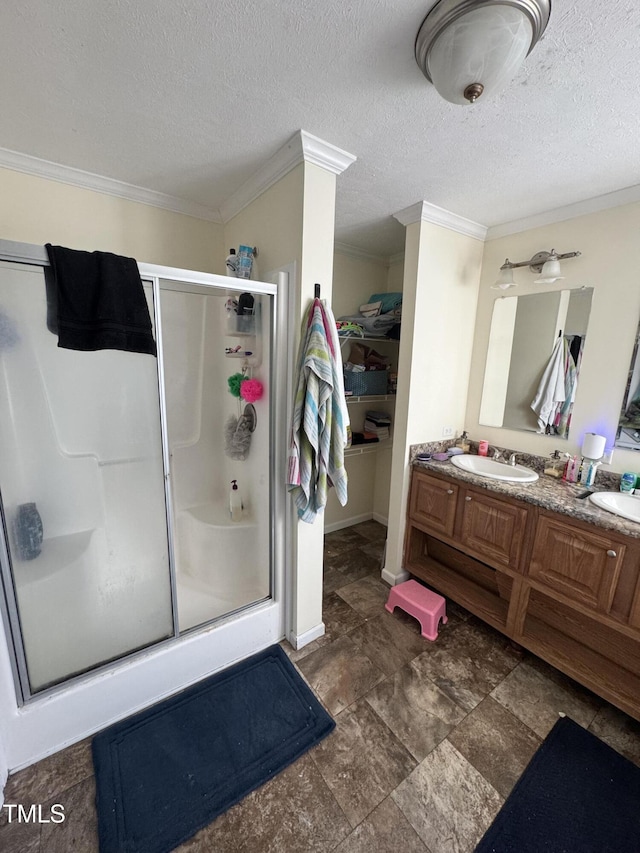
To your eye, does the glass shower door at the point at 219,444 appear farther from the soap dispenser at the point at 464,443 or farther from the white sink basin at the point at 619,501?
the white sink basin at the point at 619,501

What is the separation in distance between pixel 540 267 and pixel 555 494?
134 cm

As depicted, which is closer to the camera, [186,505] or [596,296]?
[596,296]

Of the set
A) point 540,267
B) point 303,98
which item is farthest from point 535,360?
point 303,98

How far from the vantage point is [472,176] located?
1.59 meters

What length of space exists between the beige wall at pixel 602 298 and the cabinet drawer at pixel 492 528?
561 millimetres

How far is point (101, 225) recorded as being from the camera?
1.75 metres

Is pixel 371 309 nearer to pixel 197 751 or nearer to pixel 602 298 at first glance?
pixel 602 298

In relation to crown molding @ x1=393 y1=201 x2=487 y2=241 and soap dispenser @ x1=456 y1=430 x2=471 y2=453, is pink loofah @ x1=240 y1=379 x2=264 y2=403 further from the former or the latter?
soap dispenser @ x1=456 y1=430 x2=471 y2=453

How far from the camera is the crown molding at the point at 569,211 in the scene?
164 cm

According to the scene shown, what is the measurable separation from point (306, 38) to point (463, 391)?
2.00 m

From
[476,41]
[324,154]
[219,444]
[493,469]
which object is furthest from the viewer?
[493,469]

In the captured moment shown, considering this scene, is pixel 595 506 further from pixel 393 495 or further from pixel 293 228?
pixel 293 228

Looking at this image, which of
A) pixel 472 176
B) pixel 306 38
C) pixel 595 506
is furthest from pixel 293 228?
pixel 595 506

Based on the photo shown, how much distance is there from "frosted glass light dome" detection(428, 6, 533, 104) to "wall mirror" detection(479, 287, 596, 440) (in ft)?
4.50
